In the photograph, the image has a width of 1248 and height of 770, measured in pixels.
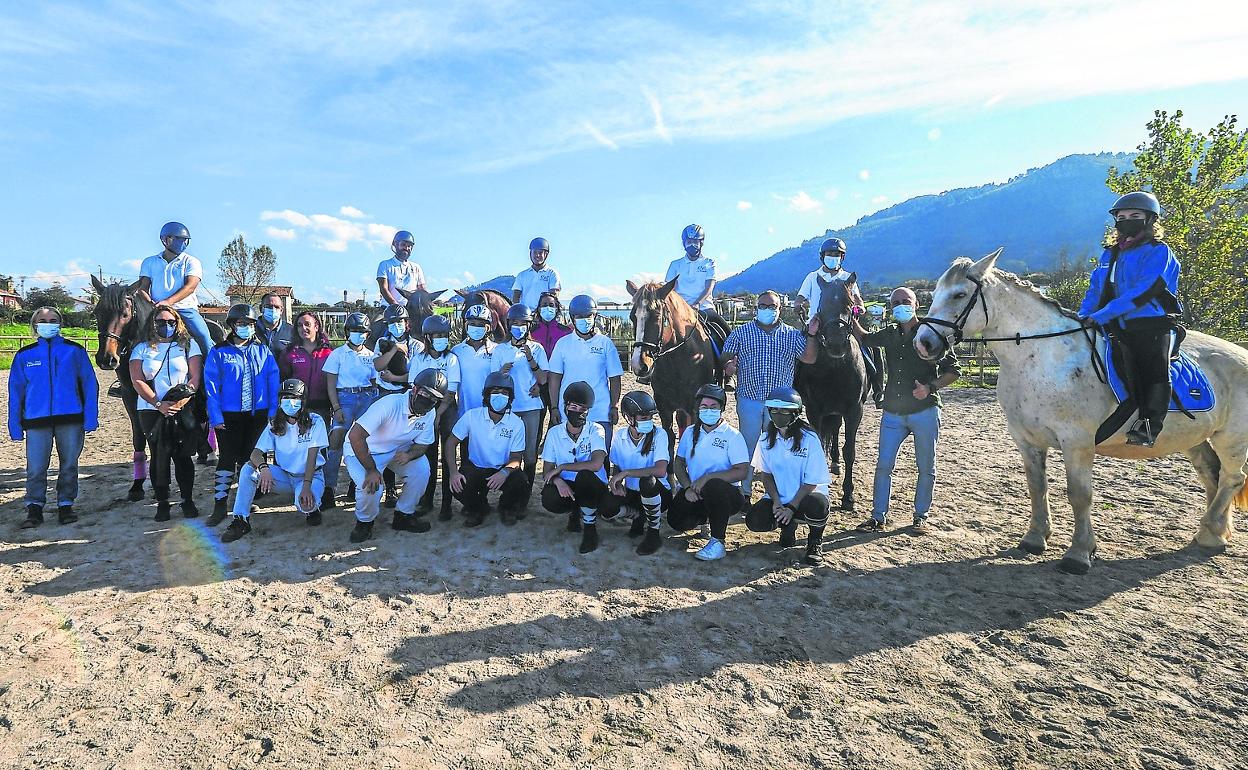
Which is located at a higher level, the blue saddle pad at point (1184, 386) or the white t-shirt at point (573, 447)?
the blue saddle pad at point (1184, 386)

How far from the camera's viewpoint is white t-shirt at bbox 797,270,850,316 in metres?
6.60

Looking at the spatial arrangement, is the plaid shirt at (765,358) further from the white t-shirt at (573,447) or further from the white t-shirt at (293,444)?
the white t-shirt at (293,444)

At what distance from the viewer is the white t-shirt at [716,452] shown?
5375 mm

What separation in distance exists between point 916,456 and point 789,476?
1.54m

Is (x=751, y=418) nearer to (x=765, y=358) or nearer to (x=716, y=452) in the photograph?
(x=765, y=358)

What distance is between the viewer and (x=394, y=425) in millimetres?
5820

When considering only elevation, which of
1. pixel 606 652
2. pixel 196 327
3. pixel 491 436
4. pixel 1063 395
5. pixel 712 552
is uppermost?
pixel 196 327

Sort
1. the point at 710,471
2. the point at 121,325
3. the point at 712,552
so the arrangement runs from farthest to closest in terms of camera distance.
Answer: the point at 121,325
the point at 710,471
the point at 712,552

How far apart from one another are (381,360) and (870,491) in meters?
5.81

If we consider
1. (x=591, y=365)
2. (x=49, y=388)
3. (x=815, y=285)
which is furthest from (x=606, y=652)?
(x=49, y=388)

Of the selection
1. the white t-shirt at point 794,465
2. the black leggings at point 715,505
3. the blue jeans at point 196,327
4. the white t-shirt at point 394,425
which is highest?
the blue jeans at point 196,327

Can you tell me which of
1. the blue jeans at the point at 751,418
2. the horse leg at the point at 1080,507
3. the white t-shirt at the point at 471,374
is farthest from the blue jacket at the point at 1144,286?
the white t-shirt at the point at 471,374

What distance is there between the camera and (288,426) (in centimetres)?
587

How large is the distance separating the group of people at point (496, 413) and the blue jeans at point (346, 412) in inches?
0.6
